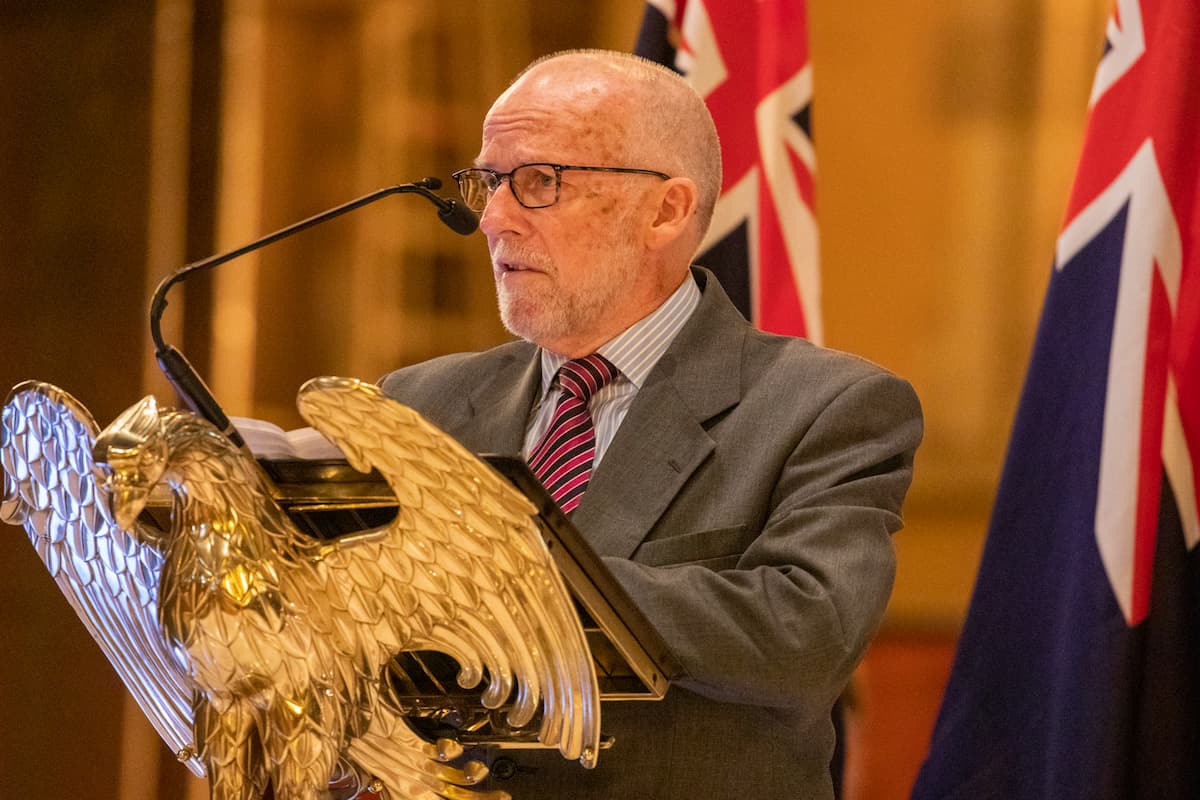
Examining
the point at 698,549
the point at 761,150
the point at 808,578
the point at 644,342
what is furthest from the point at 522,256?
the point at 761,150

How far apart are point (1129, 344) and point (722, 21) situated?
1.02 metres

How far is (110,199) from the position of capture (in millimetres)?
3920

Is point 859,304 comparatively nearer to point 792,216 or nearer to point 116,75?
point 792,216

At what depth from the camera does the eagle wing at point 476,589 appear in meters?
1.45

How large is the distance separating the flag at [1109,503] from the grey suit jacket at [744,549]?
0.80 metres

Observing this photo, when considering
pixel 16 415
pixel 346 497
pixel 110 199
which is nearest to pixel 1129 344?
pixel 346 497

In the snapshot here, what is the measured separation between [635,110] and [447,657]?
0.92 meters

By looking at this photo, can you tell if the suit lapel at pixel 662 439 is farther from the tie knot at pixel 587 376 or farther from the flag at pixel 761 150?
the flag at pixel 761 150

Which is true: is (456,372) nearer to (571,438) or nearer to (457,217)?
(571,438)

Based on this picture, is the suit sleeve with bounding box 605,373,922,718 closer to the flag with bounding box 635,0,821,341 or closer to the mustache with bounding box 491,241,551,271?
the mustache with bounding box 491,241,551,271

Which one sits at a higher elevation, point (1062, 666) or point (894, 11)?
point (894, 11)

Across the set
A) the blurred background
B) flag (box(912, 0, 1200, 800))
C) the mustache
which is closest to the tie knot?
the mustache

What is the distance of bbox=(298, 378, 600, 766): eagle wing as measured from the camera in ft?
4.76

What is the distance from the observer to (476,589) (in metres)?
1.51
